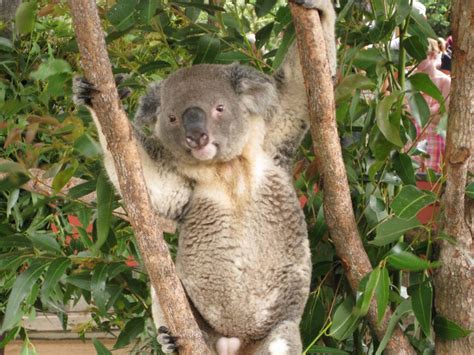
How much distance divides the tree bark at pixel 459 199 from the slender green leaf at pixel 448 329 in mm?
23

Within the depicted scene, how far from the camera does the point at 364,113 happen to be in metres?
2.20

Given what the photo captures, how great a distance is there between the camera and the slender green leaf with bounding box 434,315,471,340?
1841 millimetres

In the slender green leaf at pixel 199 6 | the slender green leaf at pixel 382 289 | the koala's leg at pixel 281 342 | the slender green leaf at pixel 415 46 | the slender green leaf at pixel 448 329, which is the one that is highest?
the slender green leaf at pixel 199 6

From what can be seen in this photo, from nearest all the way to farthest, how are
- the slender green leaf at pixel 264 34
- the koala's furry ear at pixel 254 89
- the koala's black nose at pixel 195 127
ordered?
the koala's black nose at pixel 195 127, the koala's furry ear at pixel 254 89, the slender green leaf at pixel 264 34

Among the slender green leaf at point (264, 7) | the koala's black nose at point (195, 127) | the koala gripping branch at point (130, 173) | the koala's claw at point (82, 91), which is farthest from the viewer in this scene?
the slender green leaf at point (264, 7)

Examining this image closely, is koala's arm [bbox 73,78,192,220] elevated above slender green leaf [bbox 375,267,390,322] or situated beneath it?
elevated above

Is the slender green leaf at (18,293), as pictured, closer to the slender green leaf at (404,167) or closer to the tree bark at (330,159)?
the tree bark at (330,159)

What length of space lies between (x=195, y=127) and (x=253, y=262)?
0.42 m

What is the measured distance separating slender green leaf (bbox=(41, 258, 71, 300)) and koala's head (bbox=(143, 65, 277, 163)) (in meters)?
0.46

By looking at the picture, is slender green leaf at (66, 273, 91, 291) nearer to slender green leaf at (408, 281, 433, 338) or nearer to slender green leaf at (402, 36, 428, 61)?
slender green leaf at (408, 281, 433, 338)

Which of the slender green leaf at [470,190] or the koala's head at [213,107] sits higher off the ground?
the koala's head at [213,107]

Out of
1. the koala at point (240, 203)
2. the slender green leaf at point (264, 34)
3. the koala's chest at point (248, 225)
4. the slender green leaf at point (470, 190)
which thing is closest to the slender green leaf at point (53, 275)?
the koala at point (240, 203)

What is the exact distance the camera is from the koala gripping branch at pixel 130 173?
138 cm

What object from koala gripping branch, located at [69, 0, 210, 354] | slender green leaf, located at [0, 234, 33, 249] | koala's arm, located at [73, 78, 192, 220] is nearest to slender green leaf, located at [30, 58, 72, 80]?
koala's arm, located at [73, 78, 192, 220]
